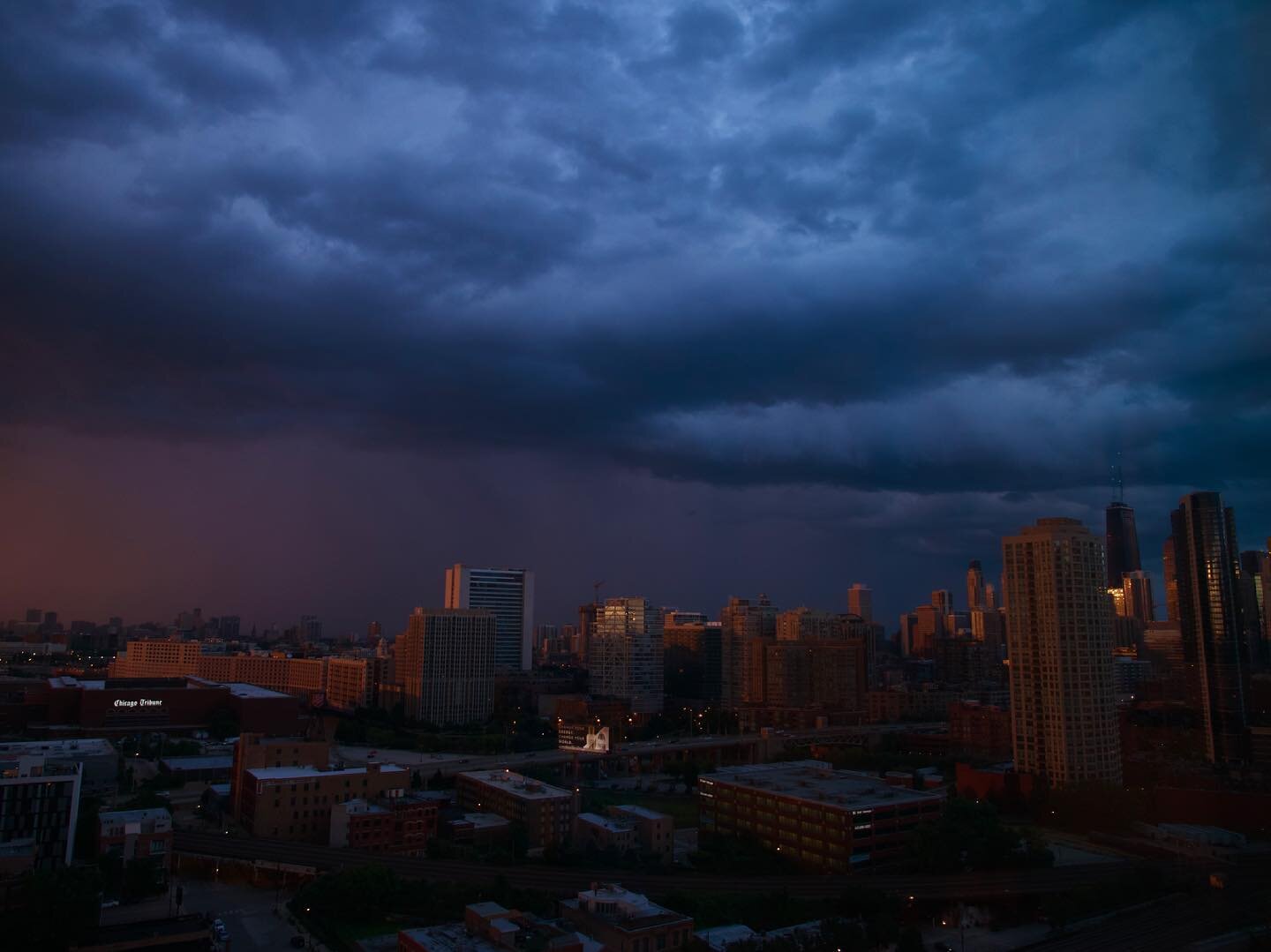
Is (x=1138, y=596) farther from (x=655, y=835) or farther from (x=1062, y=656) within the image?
(x=655, y=835)

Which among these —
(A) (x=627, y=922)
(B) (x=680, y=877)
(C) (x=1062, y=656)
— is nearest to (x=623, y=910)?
(A) (x=627, y=922)

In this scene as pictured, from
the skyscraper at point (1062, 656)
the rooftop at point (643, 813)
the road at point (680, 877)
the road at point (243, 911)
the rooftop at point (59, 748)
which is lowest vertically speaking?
the road at point (243, 911)

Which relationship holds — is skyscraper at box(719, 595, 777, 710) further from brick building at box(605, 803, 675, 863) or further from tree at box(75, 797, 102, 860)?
tree at box(75, 797, 102, 860)

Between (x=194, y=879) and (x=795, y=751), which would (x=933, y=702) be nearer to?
(x=795, y=751)

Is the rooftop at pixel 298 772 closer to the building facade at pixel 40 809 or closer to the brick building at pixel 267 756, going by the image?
the brick building at pixel 267 756

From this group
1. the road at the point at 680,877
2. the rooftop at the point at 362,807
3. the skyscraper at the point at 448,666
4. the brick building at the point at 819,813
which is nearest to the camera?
the road at the point at 680,877

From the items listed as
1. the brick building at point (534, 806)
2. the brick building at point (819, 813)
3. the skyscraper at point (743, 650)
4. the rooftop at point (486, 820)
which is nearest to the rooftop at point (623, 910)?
the brick building at point (819, 813)
